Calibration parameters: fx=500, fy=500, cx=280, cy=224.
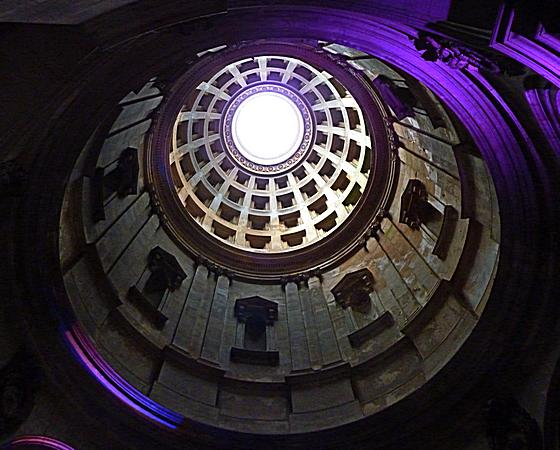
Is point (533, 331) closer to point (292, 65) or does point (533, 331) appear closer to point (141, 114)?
point (141, 114)

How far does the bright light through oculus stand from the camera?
98.7ft

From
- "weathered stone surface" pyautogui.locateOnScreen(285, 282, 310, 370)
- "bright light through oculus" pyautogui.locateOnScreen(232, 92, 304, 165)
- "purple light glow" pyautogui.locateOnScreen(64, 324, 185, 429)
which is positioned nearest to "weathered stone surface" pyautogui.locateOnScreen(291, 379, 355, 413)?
"weathered stone surface" pyautogui.locateOnScreen(285, 282, 310, 370)

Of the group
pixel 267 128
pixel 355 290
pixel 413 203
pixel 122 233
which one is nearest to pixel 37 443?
pixel 122 233

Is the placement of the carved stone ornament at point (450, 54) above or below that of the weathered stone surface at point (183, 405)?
above

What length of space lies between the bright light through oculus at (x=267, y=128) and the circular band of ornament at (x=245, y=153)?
0.91ft

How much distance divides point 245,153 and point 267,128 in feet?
15.6

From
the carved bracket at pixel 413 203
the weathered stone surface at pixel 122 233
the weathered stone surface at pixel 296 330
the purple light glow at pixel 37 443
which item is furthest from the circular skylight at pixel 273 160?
the purple light glow at pixel 37 443

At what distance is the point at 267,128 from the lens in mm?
34062

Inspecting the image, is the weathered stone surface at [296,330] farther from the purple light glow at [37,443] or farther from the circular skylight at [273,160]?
the purple light glow at [37,443]

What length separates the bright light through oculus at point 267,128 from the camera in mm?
30094

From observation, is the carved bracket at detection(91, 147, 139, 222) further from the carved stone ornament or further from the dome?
the carved stone ornament

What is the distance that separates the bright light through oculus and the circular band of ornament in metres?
0.28

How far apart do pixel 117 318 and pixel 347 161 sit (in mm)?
14403

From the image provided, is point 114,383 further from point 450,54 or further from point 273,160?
point 273,160
